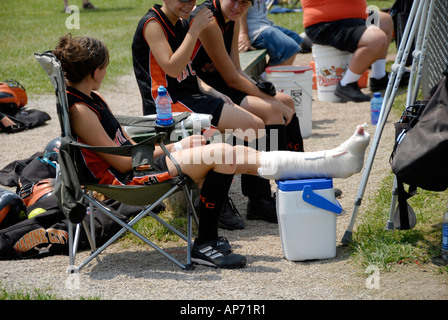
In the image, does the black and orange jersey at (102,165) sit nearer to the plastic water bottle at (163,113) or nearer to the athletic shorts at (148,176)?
the athletic shorts at (148,176)

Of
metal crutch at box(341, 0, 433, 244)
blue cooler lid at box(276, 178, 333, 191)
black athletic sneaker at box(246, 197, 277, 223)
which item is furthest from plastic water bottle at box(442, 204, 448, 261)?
black athletic sneaker at box(246, 197, 277, 223)

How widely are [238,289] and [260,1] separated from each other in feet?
14.9

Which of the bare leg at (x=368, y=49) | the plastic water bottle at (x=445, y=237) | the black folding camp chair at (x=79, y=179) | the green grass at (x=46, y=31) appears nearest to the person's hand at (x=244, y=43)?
the bare leg at (x=368, y=49)

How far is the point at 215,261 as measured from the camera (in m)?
3.15

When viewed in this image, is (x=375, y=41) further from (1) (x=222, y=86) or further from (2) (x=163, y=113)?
(2) (x=163, y=113)

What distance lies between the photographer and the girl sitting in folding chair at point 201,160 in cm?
312

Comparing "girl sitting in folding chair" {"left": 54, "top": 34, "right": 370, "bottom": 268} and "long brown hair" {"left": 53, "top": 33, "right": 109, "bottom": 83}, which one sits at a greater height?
"long brown hair" {"left": 53, "top": 33, "right": 109, "bottom": 83}

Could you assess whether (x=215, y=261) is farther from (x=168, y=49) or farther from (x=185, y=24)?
(x=185, y=24)

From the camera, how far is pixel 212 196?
3.15m

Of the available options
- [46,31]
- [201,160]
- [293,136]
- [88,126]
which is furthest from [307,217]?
[46,31]

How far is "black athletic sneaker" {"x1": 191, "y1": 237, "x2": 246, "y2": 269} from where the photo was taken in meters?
3.15

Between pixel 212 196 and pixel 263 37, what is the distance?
385 centimetres

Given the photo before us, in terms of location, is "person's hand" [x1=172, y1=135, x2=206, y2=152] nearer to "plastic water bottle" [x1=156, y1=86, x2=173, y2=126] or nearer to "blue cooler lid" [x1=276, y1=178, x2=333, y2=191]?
"plastic water bottle" [x1=156, y1=86, x2=173, y2=126]

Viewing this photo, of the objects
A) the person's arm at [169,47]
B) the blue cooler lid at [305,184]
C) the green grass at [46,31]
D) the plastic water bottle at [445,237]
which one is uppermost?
the person's arm at [169,47]
